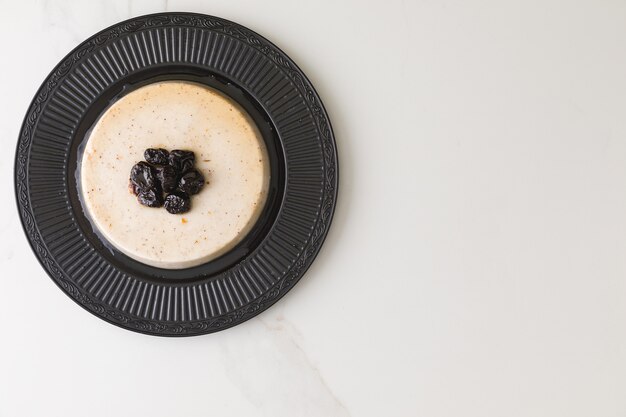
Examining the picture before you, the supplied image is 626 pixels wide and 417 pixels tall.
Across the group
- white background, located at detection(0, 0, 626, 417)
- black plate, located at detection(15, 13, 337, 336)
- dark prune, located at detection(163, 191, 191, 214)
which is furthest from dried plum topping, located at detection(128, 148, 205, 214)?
white background, located at detection(0, 0, 626, 417)

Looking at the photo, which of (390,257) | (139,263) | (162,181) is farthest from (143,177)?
(390,257)

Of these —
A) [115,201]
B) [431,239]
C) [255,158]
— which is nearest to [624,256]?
[431,239]

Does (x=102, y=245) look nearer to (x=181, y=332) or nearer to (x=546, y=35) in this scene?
(x=181, y=332)

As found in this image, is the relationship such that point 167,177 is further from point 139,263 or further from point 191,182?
point 139,263

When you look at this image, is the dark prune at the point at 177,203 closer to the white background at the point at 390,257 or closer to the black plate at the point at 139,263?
the black plate at the point at 139,263

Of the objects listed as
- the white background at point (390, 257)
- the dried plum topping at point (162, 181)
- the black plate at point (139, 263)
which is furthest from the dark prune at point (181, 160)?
the white background at point (390, 257)

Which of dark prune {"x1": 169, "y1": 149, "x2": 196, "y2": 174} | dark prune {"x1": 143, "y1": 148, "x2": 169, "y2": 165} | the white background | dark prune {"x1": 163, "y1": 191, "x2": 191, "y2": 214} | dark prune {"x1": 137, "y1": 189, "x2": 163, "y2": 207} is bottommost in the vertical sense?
the white background

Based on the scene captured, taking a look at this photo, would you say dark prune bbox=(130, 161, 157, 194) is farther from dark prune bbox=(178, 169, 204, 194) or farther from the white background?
the white background

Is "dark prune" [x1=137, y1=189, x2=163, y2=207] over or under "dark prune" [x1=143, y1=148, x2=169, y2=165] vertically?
under
